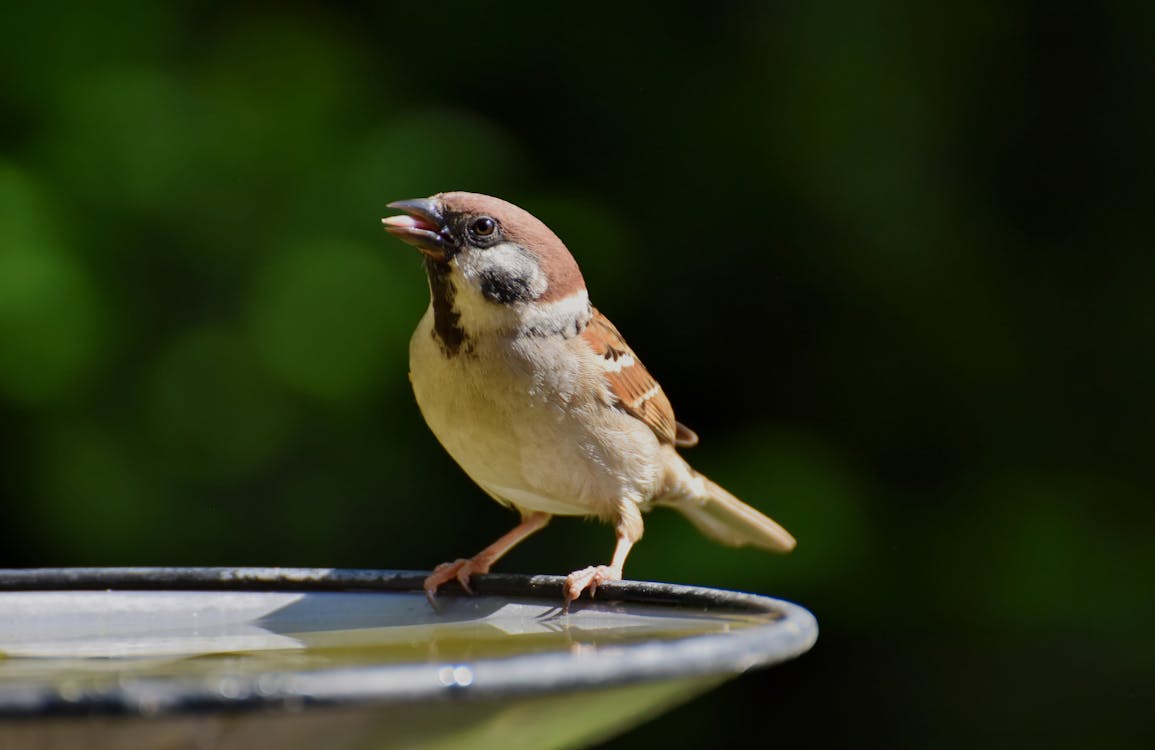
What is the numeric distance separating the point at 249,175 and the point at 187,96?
0.72 feet

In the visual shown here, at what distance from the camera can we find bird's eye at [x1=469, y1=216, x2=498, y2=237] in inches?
83.9

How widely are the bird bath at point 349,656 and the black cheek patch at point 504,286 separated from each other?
1.77 feet

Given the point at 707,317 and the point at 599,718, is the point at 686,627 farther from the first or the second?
the point at 707,317

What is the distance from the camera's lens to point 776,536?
2713 millimetres

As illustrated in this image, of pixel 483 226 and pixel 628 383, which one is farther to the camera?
pixel 628 383

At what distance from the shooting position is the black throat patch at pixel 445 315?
2.14 meters

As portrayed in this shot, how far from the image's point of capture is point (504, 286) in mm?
2152

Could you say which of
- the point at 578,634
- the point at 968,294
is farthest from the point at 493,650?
the point at 968,294

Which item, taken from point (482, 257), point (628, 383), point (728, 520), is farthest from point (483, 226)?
point (728, 520)

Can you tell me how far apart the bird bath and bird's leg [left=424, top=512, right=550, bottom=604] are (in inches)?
0.7

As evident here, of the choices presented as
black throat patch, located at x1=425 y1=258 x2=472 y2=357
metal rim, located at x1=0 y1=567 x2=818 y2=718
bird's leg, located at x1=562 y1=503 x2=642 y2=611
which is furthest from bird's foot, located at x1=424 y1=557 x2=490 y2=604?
metal rim, located at x1=0 y1=567 x2=818 y2=718

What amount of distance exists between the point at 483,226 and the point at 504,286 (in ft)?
→ 0.30

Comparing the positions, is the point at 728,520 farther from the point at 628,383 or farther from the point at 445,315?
the point at 445,315

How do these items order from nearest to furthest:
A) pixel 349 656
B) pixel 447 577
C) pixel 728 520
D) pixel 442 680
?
pixel 442 680
pixel 349 656
pixel 447 577
pixel 728 520
